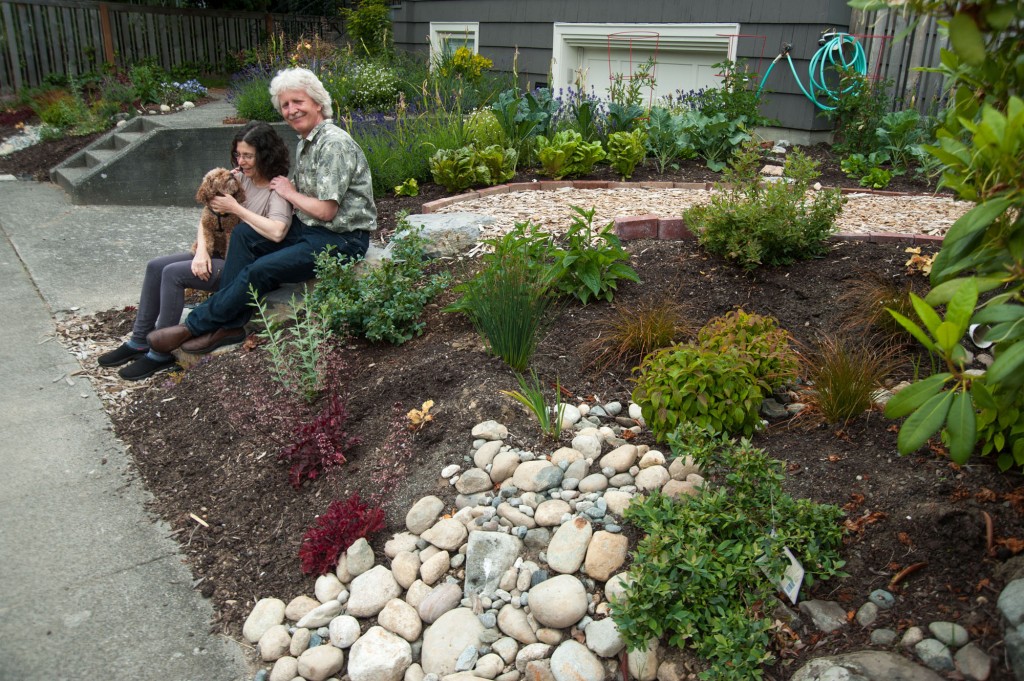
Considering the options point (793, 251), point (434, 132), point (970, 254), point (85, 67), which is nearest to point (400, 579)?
point (970, 254)

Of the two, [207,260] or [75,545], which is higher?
[207,260]

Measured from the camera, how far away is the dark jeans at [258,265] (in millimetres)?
→ 4312

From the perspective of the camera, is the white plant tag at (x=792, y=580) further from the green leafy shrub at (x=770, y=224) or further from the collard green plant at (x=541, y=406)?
the green leafy shrub at (x=770, y=224)

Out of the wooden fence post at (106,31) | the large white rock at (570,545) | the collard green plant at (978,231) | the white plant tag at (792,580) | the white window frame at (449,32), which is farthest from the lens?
the wooden fence post at (106,31)

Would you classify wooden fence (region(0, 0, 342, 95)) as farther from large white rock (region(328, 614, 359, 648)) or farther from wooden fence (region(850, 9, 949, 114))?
large white rock (region(328, 614, 359, 648))

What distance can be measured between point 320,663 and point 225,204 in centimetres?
273

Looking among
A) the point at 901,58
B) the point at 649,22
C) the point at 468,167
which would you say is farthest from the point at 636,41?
the point at 468,167

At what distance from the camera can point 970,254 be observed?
175 centimetres

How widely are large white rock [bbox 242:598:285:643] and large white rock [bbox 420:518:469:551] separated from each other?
55 cm

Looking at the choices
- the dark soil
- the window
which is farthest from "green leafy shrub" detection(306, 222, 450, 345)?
the window

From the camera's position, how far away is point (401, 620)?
2.59 m

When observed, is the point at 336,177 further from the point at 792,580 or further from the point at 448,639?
the point at 792,580

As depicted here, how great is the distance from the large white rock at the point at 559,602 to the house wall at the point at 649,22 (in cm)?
613

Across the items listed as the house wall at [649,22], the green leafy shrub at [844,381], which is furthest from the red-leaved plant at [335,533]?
the house wall at [649,22]
